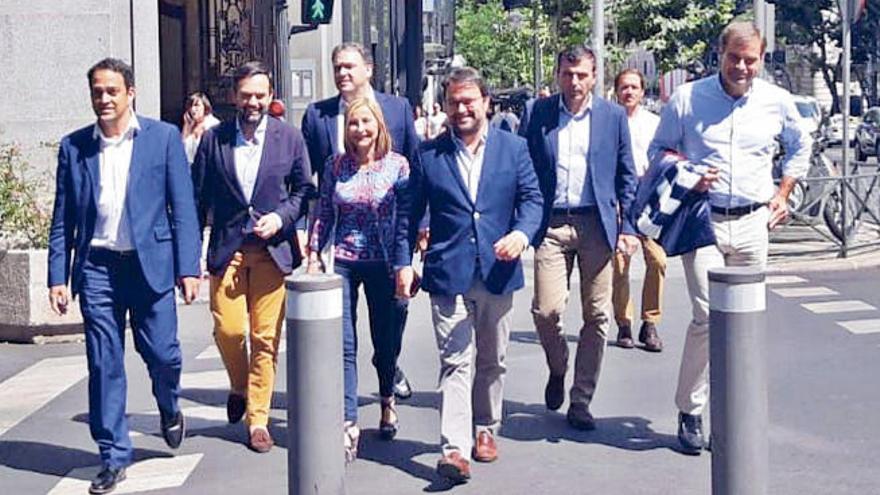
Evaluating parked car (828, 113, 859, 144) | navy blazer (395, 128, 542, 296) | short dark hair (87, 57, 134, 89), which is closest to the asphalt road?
navy blazer (395, 128, 542, 296)

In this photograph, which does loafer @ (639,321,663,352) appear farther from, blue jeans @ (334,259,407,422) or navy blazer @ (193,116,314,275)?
navy blazer @ (193,116,314,275)

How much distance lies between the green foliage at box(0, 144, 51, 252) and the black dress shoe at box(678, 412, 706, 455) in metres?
5.66

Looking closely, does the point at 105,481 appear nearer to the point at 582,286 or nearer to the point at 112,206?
the point at 112,206

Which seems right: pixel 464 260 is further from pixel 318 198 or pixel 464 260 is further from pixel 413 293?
pixel 318 198

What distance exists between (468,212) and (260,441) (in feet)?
5.28

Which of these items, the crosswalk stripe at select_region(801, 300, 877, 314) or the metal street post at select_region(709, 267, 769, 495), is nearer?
the metal street post at select_region(709, 267, 769, 495)

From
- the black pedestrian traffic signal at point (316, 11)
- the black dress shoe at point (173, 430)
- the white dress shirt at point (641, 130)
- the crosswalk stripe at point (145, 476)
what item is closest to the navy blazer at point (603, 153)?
the black dress shoe at point (173, 430)

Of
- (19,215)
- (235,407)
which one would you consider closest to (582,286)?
(235,407)

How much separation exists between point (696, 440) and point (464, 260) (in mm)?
1444

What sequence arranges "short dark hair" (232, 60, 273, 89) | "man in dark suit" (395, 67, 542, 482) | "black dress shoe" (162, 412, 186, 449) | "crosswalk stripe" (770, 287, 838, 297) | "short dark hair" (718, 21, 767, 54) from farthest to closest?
"crosswalk stripe" (770, 287, 838, 297) < "short dark hair" (232, 60, 273, 89) < "black dress shoe" (162, 412, 186, 449) < "short dark hair" (718, 21, 767, 54) < "man in dark suit" (395, 67, 542, 482)

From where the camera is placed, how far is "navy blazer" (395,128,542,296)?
22.9 feet

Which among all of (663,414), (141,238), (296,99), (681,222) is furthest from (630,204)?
(296,99)

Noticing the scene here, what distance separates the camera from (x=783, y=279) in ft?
46.5

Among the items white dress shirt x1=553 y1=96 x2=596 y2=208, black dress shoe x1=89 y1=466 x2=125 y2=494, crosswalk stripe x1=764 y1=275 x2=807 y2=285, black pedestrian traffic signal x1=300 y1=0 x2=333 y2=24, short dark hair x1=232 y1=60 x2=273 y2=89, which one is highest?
black pedestrian traffic signal x1=300 y1=0 x2=333 y2=24
